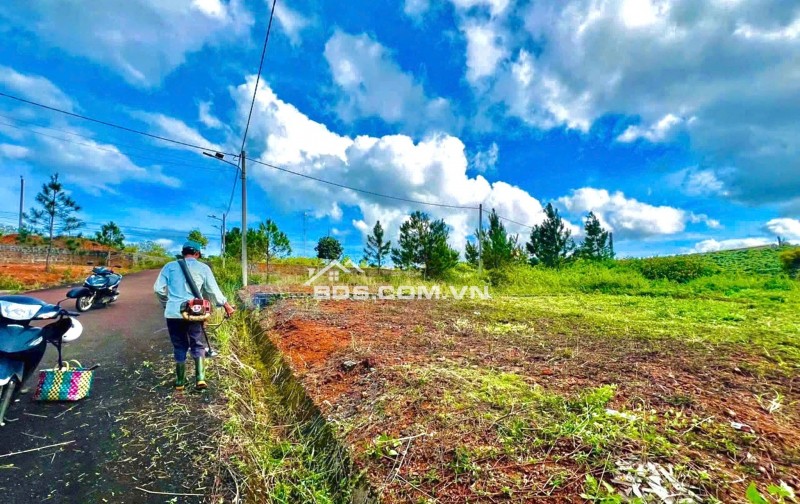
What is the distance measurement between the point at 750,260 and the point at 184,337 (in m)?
35.3

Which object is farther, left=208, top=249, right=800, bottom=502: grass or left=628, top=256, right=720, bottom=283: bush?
left=628, top=256, right=720, bottom=283: bush

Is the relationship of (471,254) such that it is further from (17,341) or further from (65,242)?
(65,242)

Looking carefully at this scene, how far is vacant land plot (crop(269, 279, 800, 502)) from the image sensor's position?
1.82 meters

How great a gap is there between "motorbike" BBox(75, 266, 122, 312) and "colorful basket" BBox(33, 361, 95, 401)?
241 inches

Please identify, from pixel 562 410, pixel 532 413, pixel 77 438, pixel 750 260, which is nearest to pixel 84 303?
pixel 77 438

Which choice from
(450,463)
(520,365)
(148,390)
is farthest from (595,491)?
(148,390)

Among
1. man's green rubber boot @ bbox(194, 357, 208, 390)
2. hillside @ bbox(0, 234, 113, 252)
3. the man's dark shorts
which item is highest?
hillside @ bbox(0, 234, 113, 252)

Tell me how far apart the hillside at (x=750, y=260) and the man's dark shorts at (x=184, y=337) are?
2492cm

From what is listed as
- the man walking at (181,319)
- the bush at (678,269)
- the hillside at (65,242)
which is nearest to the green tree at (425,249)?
the bush at (678,269)

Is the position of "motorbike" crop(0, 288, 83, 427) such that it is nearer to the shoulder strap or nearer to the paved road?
the paved road

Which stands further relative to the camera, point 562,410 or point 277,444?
point 277,444

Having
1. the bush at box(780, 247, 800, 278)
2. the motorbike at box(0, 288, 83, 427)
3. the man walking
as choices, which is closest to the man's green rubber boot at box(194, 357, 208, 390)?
the man walking

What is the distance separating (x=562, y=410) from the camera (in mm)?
2469

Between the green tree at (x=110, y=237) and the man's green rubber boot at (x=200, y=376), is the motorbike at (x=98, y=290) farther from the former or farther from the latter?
the green tree at (x=110, y=237)
